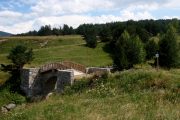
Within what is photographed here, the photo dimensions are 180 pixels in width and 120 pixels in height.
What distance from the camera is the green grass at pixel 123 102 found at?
14914 millimetres

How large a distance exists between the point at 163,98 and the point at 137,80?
5.44 meters

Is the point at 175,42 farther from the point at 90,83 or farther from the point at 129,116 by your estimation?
the point at 129,116

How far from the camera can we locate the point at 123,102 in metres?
18.0

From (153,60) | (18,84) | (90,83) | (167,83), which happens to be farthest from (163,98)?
(153,60)

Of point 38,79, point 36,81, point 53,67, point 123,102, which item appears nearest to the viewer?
point 123,102

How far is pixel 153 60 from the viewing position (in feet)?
259

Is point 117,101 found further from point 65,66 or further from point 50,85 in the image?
point 50,85

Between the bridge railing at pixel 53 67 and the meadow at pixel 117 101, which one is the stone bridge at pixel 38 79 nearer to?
the bridge railing at pixel 53 67

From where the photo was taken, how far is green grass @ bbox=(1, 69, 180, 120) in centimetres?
1491

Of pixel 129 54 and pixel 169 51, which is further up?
pixel 169 51

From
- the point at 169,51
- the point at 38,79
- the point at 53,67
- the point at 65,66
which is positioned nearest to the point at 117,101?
the point at 65,66

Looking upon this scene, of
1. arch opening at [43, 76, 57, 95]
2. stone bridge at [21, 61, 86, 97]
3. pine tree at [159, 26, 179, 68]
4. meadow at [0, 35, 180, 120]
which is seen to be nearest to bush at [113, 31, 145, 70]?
pine tree at [159, 26, 179, 68]

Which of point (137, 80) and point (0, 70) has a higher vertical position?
point (137, 80)

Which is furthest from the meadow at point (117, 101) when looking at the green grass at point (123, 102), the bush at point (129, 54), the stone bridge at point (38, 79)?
the bush at point (129, 54)
